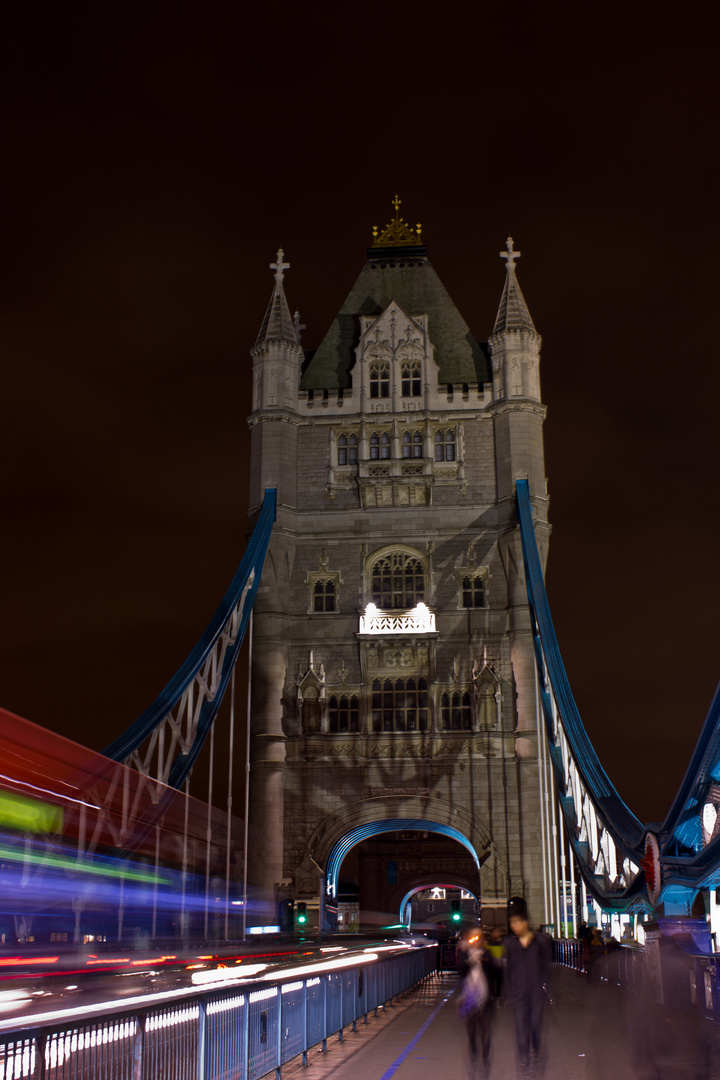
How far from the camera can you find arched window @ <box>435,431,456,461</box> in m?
39.1

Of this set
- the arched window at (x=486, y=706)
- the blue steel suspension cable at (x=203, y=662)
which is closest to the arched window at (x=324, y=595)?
the blue steel suspension cable at (x=203, y=662)

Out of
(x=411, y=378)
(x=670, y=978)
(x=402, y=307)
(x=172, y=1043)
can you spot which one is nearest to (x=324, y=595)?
(x=411, y=378)

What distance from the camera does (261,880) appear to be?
3416 cm

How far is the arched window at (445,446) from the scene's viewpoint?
39.1 m

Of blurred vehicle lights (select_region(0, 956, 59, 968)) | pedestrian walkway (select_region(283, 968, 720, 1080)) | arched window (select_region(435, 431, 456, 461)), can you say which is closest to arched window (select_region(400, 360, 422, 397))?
arched window (select_region(435, 431, 456, 461))

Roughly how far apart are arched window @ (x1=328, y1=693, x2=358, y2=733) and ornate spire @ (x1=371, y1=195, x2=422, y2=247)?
19.3 m

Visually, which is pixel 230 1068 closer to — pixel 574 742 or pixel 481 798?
pixel 574 742

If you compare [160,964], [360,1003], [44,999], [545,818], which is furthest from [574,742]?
[44,999]

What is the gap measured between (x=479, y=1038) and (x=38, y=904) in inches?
380

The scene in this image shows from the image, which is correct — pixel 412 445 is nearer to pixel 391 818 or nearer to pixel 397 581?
pixel 397 581

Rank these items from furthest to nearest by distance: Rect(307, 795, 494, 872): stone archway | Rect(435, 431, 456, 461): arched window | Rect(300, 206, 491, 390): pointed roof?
Rect(300, 206, 491, 390): pointed roof < Rect(435, 431, 456, 461): arched window < Rect(307, 795, 494, 872): stone archway

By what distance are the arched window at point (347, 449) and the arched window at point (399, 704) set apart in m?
8.20

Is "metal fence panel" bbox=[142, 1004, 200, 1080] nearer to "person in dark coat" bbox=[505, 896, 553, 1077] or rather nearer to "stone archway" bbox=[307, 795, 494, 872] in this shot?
"person in dark coat" bbox=[505, 896, 553, 1077]

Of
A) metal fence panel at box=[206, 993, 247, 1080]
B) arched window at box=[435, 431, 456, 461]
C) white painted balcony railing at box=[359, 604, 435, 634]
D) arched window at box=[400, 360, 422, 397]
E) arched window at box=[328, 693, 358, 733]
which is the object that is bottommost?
metal fence panel at box=[206, 993, 247, 1080]
